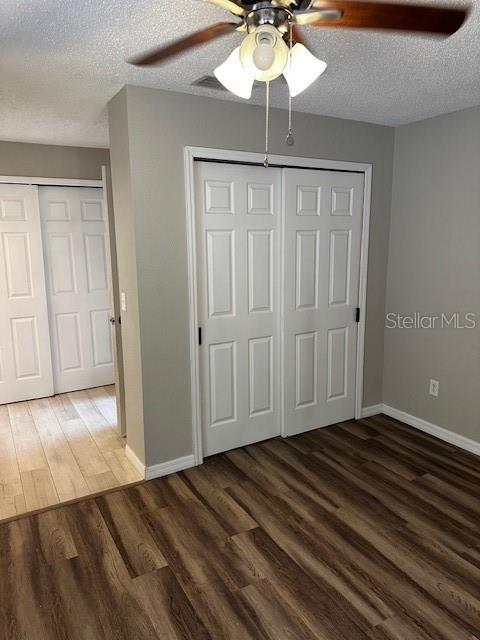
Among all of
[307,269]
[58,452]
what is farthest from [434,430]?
[58,452]

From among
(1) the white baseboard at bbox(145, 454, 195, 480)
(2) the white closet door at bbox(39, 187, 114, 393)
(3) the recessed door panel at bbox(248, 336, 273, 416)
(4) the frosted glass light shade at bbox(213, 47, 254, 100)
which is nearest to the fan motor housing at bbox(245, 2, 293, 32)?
(4) the frosted glass light shade at bbox(213, 47, 254, 100)

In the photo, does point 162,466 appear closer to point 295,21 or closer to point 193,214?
point 193,214

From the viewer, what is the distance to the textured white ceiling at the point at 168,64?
5.54ft

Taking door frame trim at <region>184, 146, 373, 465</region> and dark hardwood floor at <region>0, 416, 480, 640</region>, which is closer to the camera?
dark hardwood floor at <region>0, 416, 480, 640</region>

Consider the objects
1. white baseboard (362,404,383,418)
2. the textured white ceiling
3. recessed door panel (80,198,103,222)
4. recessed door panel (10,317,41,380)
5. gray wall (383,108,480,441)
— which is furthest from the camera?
recessed door panel (80,198,103,222)

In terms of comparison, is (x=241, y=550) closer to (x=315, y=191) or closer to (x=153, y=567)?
(x=153, y=567)

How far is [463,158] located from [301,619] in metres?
2.92

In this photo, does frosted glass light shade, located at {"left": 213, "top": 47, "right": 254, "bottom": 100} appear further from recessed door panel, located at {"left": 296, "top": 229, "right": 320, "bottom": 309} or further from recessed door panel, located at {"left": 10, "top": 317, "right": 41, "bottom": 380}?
recessed door panel, located at {"left": 10, "top": 317, "right": 41, "bottom": 380}

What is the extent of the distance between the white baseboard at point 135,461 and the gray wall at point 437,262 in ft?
7.03

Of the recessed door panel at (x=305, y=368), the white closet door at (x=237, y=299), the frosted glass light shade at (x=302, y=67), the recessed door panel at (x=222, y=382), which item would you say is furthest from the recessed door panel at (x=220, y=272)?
the frosted glass light shade at (x=302, y=67)

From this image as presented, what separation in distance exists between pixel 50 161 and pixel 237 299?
7.85 feet

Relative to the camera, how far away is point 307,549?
7.43 feet

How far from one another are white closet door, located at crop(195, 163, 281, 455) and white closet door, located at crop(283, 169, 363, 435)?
0.11 metres

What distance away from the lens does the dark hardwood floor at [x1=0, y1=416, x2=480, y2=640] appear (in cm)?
184
